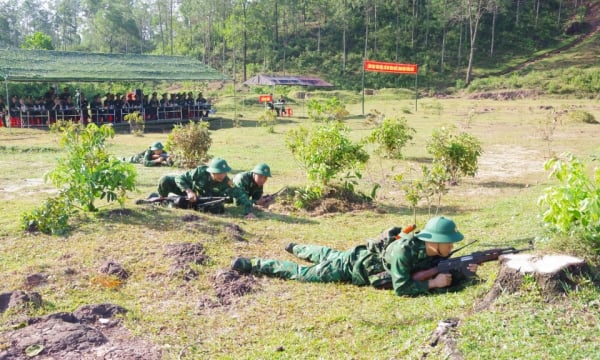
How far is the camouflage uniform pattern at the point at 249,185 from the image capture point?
8961mm

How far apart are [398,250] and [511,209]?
3.92 meters

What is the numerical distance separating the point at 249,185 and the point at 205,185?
82 centimetres

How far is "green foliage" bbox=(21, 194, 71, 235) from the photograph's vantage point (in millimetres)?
7004

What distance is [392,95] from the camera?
40062mm

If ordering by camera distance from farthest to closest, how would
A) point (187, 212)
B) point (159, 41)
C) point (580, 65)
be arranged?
1. point (159, 41)
2. point (580, 65)
3. point (187, 212)

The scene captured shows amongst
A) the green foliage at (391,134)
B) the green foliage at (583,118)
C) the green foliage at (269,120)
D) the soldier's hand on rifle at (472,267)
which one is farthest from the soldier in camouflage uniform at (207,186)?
the green foliage at (583,118)

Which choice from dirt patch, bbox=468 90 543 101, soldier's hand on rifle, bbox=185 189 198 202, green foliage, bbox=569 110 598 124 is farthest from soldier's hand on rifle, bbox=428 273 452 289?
dirt patch, bbox=468 90 543 101

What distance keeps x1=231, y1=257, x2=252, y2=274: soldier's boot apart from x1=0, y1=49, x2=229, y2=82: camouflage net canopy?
17438mm

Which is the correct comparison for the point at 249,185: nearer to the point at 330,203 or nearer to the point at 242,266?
the point at 330,203

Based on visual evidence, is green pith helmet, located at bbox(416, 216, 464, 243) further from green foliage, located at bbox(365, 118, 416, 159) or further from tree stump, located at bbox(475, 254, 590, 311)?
green foliage, located at bbox(365, 118, 416, 159)

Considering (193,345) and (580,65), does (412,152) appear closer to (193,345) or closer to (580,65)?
(193,345)

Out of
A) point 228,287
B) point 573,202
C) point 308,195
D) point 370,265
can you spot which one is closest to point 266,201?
point 308,195

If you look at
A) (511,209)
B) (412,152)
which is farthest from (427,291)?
(412,152)

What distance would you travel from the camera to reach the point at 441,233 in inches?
192
